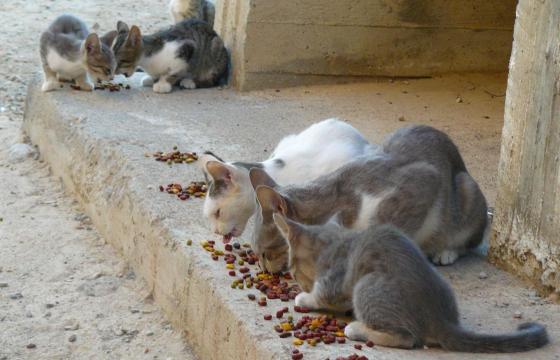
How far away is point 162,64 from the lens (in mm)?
8992

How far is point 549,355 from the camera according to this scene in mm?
4172

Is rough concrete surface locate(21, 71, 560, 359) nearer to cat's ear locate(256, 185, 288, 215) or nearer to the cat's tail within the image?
the cat's tail

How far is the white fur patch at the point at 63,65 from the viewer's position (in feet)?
27.8

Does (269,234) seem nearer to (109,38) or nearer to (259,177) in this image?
(259,177)

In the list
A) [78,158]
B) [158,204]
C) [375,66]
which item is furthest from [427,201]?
[375,66]

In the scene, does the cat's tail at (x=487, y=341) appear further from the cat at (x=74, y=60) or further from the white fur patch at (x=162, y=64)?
the white fur patch at (x=162, y=64)

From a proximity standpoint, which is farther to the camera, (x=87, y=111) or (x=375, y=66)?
(x=375, y=66)

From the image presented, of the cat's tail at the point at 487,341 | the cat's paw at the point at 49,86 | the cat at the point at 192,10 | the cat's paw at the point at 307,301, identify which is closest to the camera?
the cat's tail at the point at 487,341

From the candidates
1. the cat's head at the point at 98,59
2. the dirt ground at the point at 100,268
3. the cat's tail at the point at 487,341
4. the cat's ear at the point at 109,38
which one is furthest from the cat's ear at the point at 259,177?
the cat's ear at the point at 109,38

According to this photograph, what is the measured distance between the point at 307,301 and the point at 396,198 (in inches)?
30.9

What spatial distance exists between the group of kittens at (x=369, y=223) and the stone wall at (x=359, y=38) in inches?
118

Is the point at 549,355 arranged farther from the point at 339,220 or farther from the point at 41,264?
the point at 41,264

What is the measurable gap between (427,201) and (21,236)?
2980 millimetres

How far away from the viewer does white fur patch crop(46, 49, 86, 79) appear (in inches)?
334
